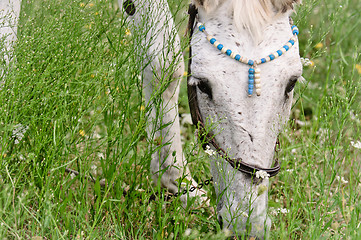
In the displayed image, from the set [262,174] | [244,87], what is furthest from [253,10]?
[262,174]

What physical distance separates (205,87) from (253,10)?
15.5 inches

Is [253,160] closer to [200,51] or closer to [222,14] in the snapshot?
[200,51]

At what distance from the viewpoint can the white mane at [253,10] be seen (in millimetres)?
1911

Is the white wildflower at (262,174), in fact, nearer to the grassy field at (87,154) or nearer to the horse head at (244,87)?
the horse head at (244,87)

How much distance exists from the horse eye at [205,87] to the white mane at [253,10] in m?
0.28

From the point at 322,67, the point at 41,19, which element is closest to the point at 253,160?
the point at 41,19

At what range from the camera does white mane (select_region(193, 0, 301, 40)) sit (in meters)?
1.91

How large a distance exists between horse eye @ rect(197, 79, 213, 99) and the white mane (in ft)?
0.91

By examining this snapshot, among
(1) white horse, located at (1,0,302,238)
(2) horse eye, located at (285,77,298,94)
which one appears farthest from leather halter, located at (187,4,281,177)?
(2) horse eye, located at (285,77,298,94)

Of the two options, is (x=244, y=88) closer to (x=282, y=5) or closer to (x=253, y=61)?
(x=253, y=61)

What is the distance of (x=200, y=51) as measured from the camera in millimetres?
2012

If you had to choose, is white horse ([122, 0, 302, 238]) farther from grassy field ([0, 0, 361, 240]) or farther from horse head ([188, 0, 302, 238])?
grassy field ([0, 0, 361, 240])

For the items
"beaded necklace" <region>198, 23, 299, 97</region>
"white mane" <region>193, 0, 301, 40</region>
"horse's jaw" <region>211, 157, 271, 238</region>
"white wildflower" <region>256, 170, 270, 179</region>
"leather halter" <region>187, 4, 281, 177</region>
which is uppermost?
"white mane" <region>193, 0, 301, 40</region>

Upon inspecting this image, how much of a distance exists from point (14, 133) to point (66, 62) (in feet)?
1.46
